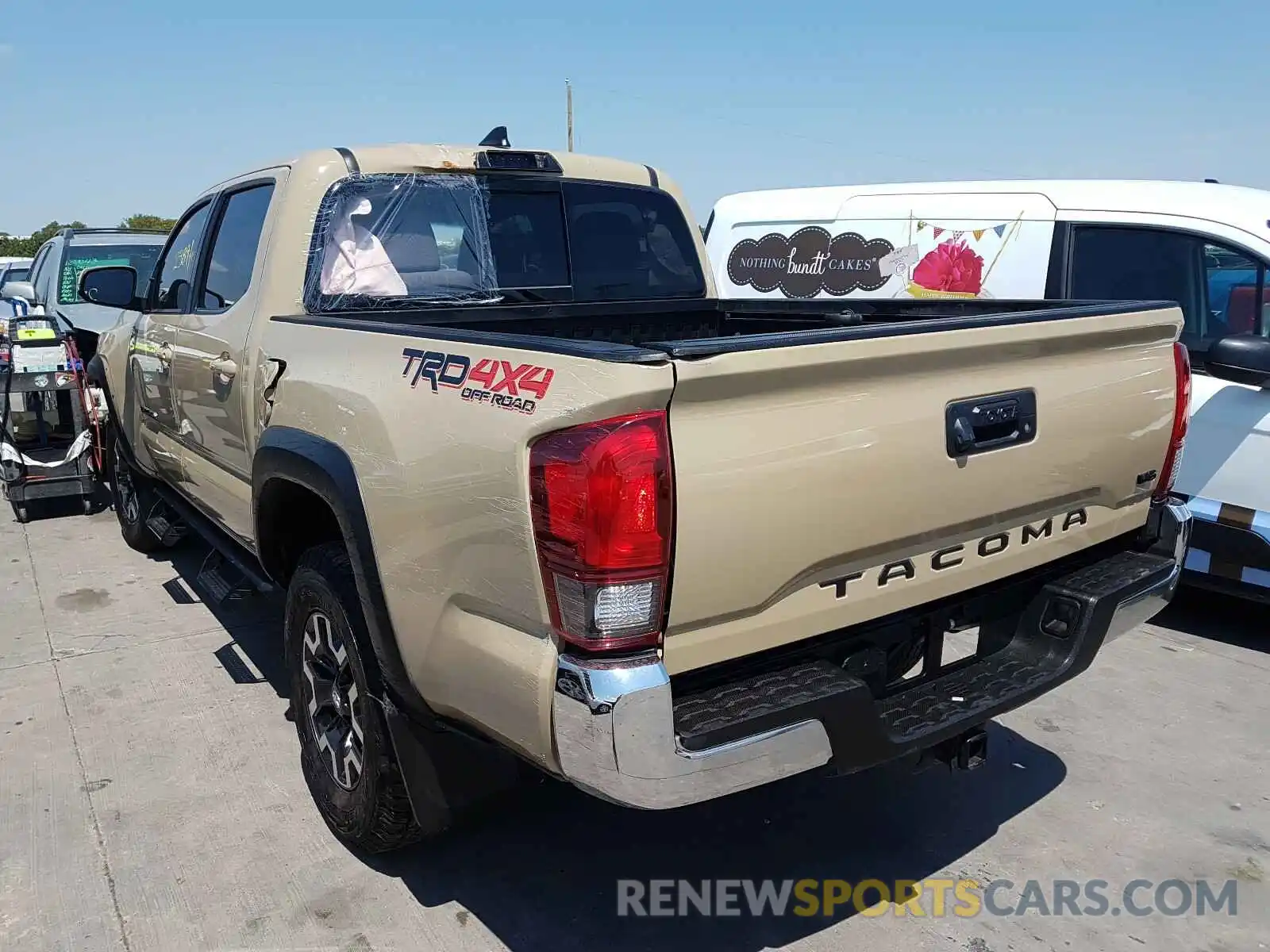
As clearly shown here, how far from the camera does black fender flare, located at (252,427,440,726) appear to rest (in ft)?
8.38

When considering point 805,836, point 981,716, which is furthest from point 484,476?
point 805,836

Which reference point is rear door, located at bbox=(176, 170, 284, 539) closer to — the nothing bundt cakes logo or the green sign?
the nothing bundt cakes logo

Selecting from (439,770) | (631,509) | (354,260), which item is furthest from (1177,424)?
(354,260)

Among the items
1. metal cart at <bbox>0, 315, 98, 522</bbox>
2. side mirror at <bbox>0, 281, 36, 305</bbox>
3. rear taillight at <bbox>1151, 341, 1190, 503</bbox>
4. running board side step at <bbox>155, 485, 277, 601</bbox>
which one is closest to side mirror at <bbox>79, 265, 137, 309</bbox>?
running board side step at <bbox>155, 485, 277, 601</bbox>

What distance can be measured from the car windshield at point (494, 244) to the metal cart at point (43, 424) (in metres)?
4.32

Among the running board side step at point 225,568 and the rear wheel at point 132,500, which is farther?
the rear wheel at point 132,500

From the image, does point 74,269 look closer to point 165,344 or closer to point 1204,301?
point 165,344

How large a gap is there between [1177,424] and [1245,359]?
6.45 ft

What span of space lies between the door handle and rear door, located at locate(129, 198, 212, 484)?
0.69 metres

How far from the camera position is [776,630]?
2.23 m

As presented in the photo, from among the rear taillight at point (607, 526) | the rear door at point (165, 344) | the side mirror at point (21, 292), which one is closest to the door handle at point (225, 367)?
the rear door at point (165, 344)

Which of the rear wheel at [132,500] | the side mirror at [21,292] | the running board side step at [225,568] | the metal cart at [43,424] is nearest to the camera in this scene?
the running board side step at [225,568]

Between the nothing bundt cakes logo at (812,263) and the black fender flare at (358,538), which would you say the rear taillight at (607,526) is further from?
the nothing bundt cakes logo at (812,263)

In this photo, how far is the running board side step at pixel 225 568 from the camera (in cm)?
386
